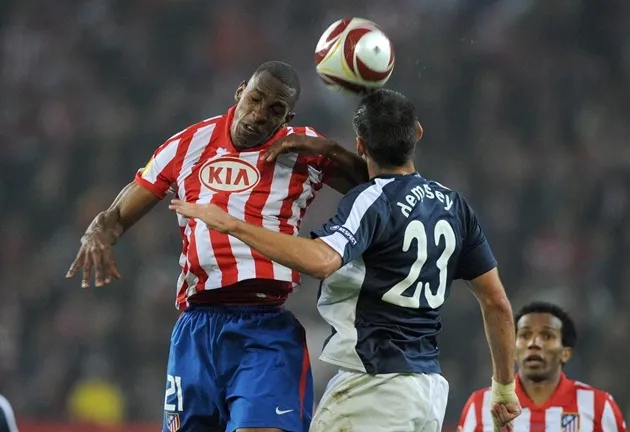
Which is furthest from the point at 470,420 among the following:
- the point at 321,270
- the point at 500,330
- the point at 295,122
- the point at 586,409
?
the point at 295,122

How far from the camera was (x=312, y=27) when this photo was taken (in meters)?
10.4

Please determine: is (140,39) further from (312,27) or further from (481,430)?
(481,430)

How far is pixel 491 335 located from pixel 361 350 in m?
0.61

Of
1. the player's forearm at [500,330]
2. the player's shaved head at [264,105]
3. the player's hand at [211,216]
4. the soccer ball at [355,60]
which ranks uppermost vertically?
the soccer ball at [355,60]

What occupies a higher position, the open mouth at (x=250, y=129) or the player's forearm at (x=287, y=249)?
the open mouth at (x=250, y=129)

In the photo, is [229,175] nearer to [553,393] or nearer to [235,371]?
[235,371]

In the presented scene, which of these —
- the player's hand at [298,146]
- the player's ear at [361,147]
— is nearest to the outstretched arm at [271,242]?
the player's ear at [361,147]

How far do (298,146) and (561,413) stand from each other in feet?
8.00

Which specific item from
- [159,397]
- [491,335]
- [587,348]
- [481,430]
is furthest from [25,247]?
[491,335]

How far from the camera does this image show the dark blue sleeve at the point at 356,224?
10.9ft

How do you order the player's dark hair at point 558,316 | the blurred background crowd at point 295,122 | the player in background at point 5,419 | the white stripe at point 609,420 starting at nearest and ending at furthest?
the player in background at point 5,419 < the white stripe at point 609,420 < the player's dark hair at point 558,316 < the blurred background crowd at point 295,122

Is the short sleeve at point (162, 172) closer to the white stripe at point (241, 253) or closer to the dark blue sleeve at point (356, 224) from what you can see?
the white stripe at point (241, 253)

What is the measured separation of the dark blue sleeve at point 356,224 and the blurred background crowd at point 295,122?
5.28m

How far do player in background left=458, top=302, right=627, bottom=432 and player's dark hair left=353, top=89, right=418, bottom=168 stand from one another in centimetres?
220
